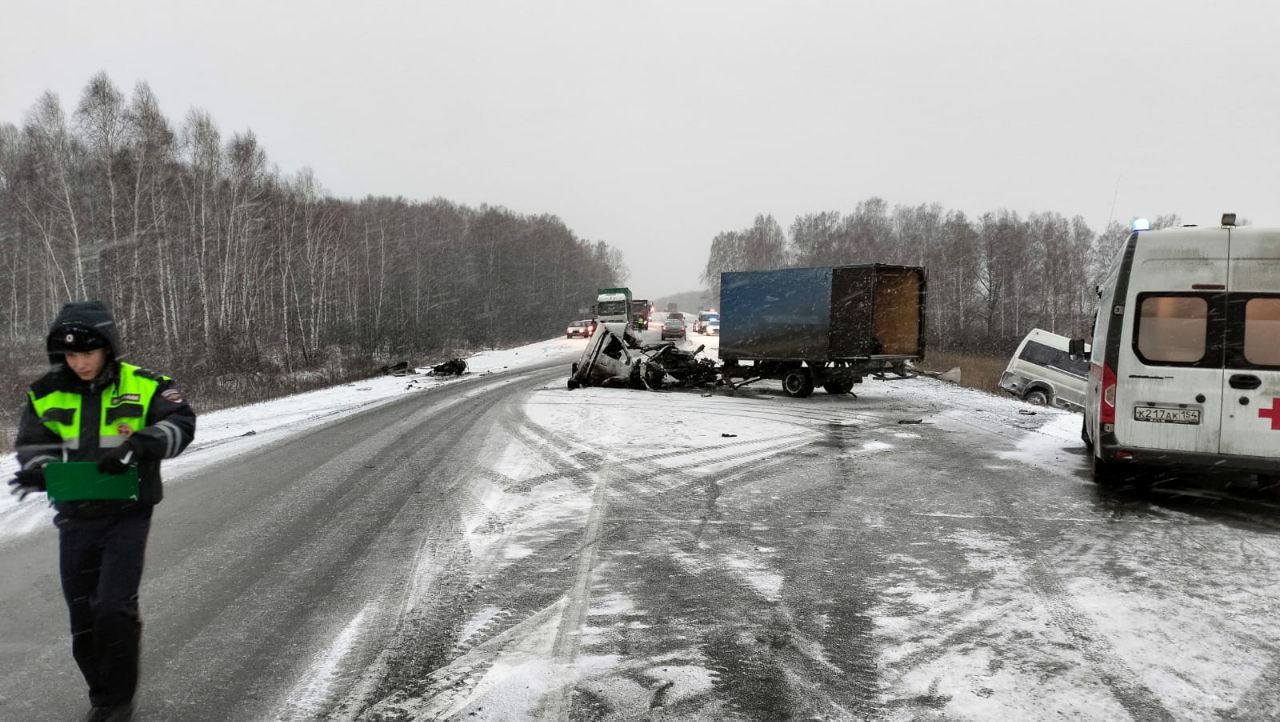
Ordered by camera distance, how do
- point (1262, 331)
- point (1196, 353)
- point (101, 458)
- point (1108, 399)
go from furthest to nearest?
1. point (1108, 399)
2. point (1196, 353)
3. point (1262, 331)
4. point (101, 458)

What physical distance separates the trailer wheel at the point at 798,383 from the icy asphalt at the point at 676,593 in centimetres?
841

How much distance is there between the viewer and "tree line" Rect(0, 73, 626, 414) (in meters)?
31.1

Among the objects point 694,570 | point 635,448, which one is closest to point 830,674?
point 694,570

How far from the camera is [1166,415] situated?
684 centimetres

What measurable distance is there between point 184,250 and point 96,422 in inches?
1711

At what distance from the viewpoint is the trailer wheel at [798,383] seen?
18094 millimetres

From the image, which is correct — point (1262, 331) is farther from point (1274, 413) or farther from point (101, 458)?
point (101, 458)

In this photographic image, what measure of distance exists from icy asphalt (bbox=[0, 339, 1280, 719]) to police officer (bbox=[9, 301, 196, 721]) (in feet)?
1.25

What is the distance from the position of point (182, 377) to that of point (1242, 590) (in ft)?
→ 95.2

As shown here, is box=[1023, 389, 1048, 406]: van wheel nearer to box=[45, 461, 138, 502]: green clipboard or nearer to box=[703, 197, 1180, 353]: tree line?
box=[45, 461, 138, 502]: green clipboard

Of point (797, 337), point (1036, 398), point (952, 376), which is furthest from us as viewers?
point (952, 376)

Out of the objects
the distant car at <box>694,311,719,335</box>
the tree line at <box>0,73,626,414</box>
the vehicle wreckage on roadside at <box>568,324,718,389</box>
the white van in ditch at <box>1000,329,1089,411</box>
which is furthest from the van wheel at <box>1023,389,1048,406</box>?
the distant car at <box>694,311,719,335</box>

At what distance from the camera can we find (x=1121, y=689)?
11.0ft

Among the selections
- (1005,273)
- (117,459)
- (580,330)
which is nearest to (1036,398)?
(117,459)
